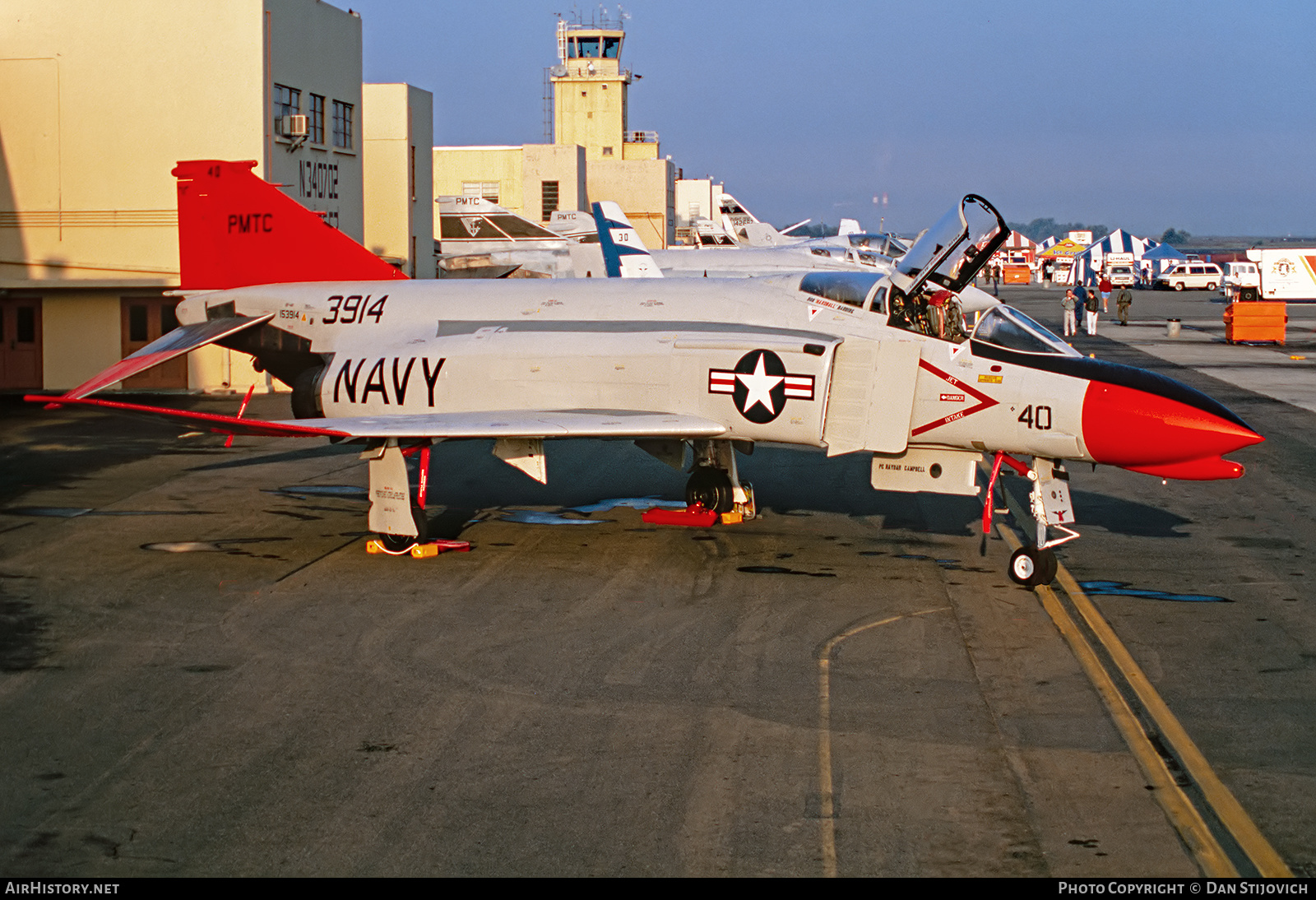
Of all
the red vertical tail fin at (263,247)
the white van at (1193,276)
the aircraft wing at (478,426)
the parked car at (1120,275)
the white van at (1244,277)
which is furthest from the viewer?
the white van at (1193,276)

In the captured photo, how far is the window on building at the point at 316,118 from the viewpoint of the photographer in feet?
101

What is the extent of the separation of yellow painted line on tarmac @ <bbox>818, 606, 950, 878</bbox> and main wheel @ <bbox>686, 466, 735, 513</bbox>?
4.27 m

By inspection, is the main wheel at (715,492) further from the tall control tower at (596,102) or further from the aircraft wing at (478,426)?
the tall control tower at (596,102)

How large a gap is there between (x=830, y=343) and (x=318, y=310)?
6953 mm

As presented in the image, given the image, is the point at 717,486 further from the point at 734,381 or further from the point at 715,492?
the point at 734,381

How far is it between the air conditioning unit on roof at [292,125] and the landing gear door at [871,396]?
19.7 meters

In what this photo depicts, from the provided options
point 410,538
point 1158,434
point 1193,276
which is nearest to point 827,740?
point 1158,434

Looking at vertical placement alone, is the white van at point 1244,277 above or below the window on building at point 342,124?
below

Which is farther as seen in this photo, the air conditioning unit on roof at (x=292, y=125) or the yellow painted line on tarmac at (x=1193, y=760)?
the air conditioning unit on roof at (x=292, y=125)

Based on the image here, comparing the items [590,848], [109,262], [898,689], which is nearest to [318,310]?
[898,689]

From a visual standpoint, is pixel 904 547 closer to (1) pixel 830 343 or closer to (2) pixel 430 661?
(1) pixel 830 343

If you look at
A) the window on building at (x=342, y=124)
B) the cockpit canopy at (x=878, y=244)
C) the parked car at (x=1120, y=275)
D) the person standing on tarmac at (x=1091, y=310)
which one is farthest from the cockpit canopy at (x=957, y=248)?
the parked car at (x=1120, y=275)

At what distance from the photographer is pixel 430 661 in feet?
33.8

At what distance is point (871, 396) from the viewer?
529 inches
